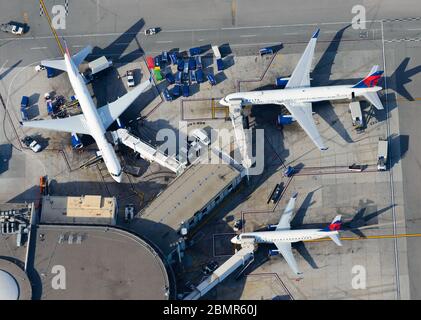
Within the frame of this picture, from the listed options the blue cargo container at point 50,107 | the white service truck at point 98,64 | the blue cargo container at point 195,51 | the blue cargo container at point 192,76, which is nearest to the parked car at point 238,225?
the blue cargo container at point 192,76

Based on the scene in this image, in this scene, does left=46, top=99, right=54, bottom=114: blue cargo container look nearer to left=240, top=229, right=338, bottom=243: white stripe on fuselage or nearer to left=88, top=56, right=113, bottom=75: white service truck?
left=88, top=56, right=113, bottom=75: white service truck

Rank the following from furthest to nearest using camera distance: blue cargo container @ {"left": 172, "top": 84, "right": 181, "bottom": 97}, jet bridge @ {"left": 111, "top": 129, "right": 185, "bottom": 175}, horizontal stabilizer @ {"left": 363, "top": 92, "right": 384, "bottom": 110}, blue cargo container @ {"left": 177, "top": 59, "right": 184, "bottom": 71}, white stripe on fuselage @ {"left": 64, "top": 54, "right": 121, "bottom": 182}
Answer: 1. blue cargo container @ {"left": 177, "top": 59, "right": 184, "bottom": 71}
2. blue cargo container @ {"left": 172, "top": 84, "right": 181, "bottom": 97}
3. horizontal stabilizer @ {"left": 363, "top": 92, "right": 384, "bottom": 110}
4. jet bridge @ {"left": 111, "top": 129, "right": 185, "bottom": 175}
5. white stripe on fuselage @ {"left": 64, "top": 54, "right": 121, "bottom": 182}

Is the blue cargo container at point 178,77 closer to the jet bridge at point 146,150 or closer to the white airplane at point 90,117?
the white airplane at point 90,117

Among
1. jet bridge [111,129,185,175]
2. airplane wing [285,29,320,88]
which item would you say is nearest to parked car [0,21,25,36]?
jet bridge [111,129,185,175]

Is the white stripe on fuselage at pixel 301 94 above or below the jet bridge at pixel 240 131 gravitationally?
above

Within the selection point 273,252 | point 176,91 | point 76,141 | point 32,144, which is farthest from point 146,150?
point 273,252
